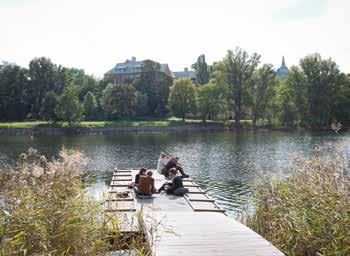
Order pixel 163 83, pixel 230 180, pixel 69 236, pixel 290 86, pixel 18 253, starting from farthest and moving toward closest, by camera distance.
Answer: pixel 163 83
pixel 290 86
pixel 230 180
pixel 69 236
pixel 18 253

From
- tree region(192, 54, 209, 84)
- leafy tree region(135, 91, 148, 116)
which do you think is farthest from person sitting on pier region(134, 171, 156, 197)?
tree region(192, 54, 209, 84)

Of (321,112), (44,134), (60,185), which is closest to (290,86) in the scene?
(321,112)

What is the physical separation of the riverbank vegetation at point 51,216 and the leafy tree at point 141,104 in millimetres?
72150

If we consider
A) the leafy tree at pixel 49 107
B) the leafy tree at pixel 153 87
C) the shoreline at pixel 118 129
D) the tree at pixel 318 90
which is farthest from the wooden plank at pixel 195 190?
the leafy tree at pixel 153 87

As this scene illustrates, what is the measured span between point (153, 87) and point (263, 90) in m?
23.7

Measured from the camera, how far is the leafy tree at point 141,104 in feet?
262

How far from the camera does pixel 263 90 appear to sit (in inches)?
2911

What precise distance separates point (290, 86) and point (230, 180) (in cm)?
5195

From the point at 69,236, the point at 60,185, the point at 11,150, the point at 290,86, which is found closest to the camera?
the point at 69,236

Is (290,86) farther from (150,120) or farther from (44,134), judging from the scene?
(44,134)

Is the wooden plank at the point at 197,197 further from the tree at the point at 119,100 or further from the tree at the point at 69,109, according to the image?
the tree at the point at 119,100

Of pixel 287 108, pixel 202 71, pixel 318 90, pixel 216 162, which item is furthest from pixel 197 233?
pixel 202 71

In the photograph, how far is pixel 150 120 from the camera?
78.4m

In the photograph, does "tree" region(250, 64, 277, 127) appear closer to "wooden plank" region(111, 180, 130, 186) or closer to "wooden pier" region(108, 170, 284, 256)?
"wooden plank" region(111, 180, 130, 186)
